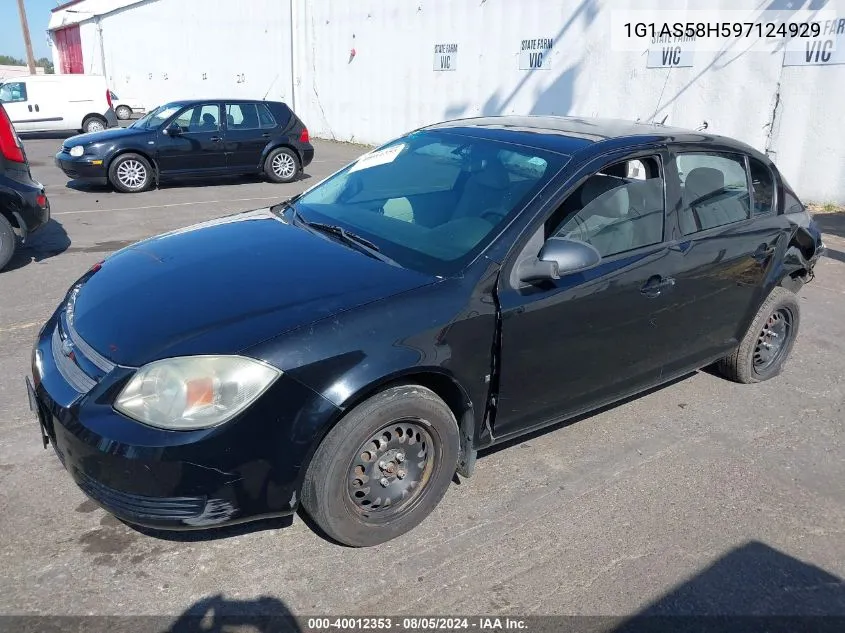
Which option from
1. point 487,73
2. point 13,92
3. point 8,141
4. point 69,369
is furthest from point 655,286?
point 13,92

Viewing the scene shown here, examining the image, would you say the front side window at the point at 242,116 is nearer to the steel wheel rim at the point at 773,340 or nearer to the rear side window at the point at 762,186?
the rear side window at the point at 762,186

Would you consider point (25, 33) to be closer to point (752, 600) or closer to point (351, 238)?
point (351, 238)

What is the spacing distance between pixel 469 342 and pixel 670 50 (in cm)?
1060

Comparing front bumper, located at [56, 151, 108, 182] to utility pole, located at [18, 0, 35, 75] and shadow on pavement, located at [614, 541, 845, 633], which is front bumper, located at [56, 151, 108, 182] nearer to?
shadow on pavement, located at [614, 541, 845, 633]

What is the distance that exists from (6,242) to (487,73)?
11.3 meters

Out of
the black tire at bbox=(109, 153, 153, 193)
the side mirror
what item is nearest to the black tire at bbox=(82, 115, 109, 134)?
the black tire at bbox=(109, 153, 153, 193)

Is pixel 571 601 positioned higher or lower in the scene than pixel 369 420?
lower

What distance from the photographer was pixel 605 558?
10.0 feet

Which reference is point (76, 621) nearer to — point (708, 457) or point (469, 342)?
point (469, 342)

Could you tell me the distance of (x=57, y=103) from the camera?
65.3 feet

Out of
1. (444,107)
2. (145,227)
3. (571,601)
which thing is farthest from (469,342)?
(444,107)

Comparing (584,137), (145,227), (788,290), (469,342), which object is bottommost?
(145,227)

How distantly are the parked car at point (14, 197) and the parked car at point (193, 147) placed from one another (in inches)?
180

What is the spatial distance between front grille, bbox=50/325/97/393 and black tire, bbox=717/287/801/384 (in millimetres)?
3827
